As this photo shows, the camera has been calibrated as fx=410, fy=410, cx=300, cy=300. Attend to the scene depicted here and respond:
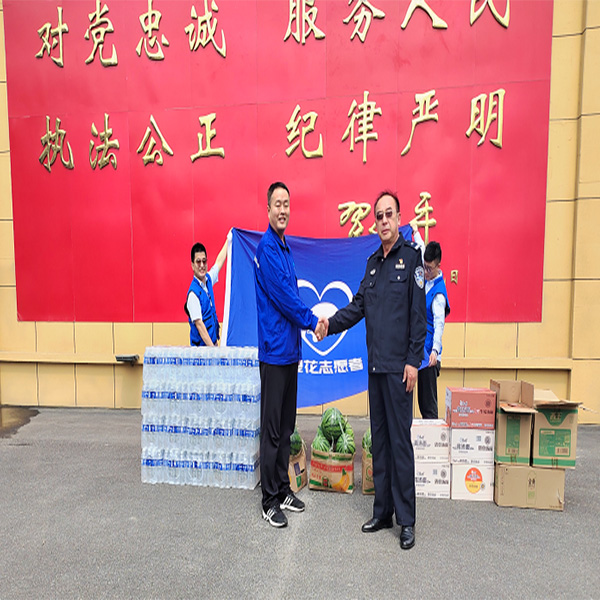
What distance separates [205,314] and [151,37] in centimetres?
424

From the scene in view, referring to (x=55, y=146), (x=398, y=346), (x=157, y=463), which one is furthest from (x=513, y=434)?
(x=55, y=146)

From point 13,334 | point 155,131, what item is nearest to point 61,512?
point 13,334

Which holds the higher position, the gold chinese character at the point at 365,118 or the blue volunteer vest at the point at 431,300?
the gold chinese character at the point at 365,118

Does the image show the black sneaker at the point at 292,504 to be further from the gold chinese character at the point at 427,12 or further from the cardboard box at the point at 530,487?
the gold chinese character at the point at 427,12

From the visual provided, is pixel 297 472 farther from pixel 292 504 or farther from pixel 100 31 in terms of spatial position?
pixel 100 31

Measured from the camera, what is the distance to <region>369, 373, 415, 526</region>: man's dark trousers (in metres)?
2.79

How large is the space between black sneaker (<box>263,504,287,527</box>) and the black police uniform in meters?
0.70

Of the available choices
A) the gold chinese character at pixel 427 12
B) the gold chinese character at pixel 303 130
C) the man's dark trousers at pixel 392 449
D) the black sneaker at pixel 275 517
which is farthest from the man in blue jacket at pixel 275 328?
the gold chinese character at pixel 427 12

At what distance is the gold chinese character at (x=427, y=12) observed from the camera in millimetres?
5215

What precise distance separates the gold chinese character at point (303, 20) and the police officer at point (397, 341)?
154 inches

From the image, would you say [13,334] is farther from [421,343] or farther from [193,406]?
[421,343]

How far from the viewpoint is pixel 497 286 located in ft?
17.6

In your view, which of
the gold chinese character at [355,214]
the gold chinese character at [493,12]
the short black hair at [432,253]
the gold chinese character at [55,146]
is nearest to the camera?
the short black hair at [432,253]

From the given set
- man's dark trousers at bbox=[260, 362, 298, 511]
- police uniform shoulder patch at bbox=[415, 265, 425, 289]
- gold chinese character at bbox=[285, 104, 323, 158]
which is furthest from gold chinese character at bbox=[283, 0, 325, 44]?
man's dark trousers at bbox=[260, 362, 298, 511]
